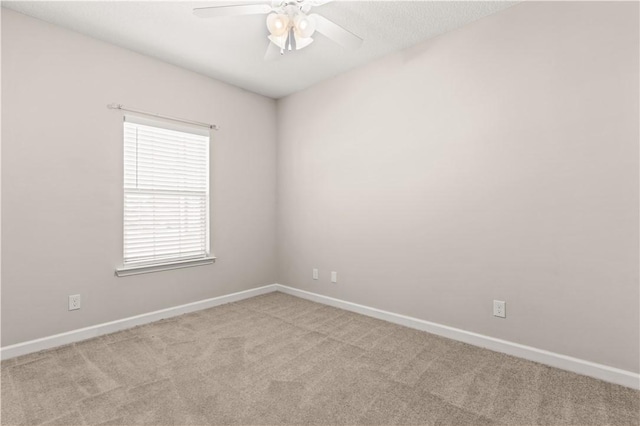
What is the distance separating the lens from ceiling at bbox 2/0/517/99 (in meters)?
2.42

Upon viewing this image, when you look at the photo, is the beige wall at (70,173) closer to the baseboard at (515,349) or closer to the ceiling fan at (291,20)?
the ceiling fan at (291,20)

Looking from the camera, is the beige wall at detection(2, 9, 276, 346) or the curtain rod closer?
the beige wall at detection(2, 9, 276, 346)

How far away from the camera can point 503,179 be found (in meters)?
2.50

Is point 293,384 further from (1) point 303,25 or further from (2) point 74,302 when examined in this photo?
(1) point 303,25

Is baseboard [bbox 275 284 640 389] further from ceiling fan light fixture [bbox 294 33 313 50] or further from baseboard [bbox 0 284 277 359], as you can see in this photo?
ceiling fan light fixture [bbox 294 33 313 50]

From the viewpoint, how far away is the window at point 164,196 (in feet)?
10.1

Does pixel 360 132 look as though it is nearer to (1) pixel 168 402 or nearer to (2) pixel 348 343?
(2) pixel 348 343

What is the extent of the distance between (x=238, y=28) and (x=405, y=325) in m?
3.00

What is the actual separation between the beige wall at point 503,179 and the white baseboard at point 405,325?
6 centimetres

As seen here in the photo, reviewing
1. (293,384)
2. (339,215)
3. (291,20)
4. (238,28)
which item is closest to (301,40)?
(291,20)

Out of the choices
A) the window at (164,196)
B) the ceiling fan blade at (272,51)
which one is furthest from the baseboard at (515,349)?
the ceiling fan blade at (272,51)

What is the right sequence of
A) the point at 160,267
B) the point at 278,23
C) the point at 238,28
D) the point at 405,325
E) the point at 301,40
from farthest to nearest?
the point at 160,267
the point at 405,325
the point at 238,28
the point at 301,40
the point at 278,23

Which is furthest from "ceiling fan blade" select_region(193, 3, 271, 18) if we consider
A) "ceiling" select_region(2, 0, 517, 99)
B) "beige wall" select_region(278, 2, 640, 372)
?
"beige wall" select_region(278, 2, 640, 372)

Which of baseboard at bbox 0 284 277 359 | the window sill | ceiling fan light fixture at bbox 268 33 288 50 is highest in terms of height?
ceiling fan light fixture at bbox 268 33 288 50
